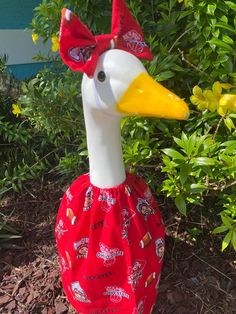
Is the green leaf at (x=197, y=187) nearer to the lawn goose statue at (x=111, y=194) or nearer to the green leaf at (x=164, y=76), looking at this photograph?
the lawn goose statue at (x=111, y=194)

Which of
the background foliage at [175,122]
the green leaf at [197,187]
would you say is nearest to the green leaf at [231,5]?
the background foliage at [175,122]

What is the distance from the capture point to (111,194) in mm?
1174

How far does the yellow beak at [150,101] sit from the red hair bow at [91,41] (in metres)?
0.12

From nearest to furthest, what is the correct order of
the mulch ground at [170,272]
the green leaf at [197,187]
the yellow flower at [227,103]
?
1. the yellow flower at [227,103]
2. the green leaf at [197,187]
3. the mulch ground at [170,272]

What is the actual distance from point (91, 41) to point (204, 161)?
19.3 inches

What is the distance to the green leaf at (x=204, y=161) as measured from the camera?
116 cm

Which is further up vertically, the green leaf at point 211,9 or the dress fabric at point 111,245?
the green leaf at point 211,9

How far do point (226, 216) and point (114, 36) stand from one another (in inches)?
29.1

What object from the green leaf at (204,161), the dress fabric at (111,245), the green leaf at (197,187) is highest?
the green leaf at (204,161)

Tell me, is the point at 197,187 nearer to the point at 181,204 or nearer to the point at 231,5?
the point at 181,204

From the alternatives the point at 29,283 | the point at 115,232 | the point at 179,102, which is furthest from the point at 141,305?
the point at 179,102

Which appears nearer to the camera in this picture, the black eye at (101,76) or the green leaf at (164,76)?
the black eye at (101,76)

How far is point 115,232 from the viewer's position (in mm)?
1176

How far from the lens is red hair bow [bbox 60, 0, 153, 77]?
3.08 feet
